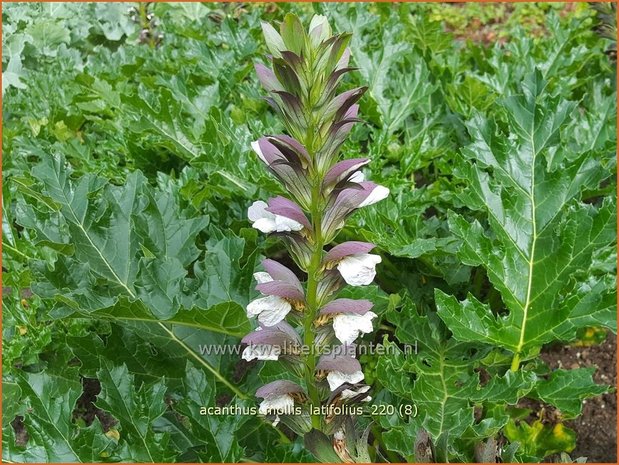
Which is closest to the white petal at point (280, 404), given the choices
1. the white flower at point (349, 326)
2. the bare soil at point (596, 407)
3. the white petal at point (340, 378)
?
the white petal at point (340, 378)

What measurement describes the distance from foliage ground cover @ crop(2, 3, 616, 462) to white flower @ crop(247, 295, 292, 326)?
370 millimetres

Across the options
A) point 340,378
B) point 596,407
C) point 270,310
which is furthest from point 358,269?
point 596,407

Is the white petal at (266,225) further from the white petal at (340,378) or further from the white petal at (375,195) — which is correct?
the white petal at (340,378)

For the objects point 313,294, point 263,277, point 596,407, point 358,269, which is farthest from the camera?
point 596,407

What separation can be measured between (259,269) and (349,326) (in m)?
0.81

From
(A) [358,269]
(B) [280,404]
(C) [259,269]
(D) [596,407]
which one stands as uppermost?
(A) [358,269]

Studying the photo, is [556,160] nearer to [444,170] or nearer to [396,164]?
[444,170]

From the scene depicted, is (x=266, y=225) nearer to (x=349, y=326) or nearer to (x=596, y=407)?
(x=349, y=326)

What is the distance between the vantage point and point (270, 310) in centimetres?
191

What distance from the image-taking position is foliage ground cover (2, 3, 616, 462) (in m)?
2.37

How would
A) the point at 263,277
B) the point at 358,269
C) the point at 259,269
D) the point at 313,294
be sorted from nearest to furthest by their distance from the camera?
the point at 358,269 → the point at 313,294 → the point at 263,277 → the point at 259,269

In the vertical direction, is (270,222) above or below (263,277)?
above

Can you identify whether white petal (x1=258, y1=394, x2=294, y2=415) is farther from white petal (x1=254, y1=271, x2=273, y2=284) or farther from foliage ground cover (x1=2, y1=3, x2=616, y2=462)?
white petal (x1=254, y1=271, x2=273, y2=284)

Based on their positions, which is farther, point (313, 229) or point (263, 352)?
point (263, 352)
